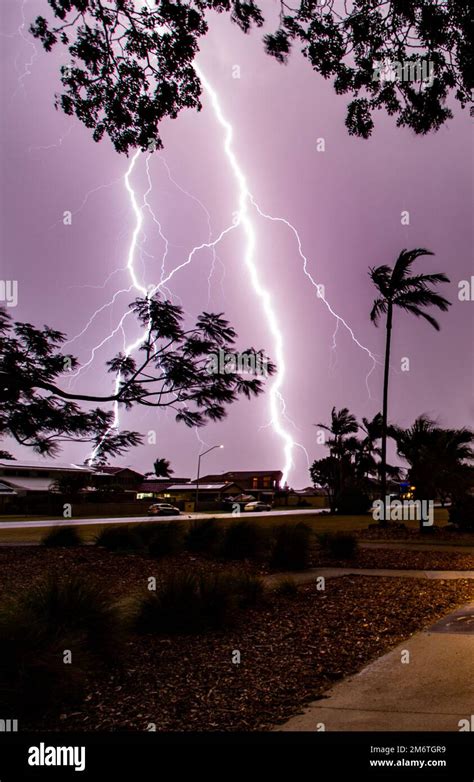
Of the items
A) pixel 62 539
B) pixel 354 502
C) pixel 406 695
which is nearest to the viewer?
pixel 406 695

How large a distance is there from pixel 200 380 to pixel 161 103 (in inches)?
209

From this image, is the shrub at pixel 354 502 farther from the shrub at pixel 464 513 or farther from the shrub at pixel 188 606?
the shrub at pixel 188 606

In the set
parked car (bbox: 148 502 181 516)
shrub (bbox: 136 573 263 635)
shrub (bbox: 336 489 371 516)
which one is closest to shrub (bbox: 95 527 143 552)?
shrub (bbox: 136 573 263 635)

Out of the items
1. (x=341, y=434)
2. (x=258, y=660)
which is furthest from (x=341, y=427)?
(x=258, y=660)

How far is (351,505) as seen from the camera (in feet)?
156

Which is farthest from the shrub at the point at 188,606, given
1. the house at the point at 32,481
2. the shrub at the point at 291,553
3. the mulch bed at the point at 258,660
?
the house at the point at 32,481

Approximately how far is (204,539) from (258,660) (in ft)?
29.5

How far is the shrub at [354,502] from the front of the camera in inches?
1877

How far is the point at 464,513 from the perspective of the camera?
78.3ft

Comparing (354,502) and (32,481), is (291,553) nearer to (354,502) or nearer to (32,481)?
(354,502)

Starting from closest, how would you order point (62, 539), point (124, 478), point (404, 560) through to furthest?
point (404, 560) → point (62, 539) → point (124, 478)

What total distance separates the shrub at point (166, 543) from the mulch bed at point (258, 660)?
3.26m

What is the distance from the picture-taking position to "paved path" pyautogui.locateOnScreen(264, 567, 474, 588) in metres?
11.3

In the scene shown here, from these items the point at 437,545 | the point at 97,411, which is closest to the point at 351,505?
the point at 437,545
